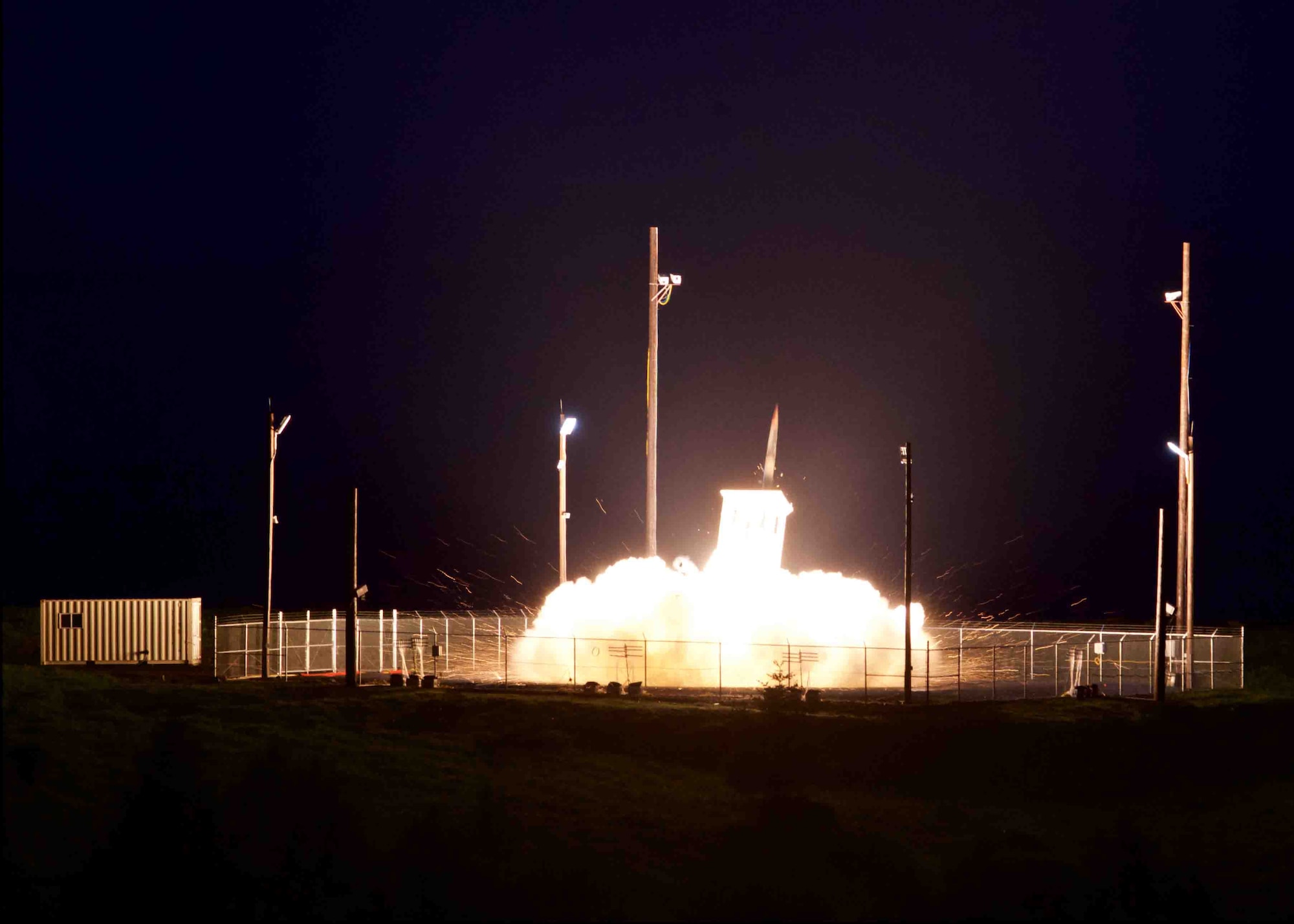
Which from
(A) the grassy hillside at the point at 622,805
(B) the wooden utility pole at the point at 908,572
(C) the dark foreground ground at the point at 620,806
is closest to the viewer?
(C) the dark foreground ground at the point at 620,806

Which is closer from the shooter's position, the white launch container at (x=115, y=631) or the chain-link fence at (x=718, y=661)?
the chain-link fence at (x=718, y=661)

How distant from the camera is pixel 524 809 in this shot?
24734 mm

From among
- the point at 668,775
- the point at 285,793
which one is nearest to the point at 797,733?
the point at 668,775

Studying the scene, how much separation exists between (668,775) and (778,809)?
898 centimetres

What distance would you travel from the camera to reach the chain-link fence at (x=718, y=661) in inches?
1734

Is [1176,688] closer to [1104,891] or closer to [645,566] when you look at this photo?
[645,566]

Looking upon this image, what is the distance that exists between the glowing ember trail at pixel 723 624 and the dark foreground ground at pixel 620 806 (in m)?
6.71

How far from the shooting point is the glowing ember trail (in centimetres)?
4478

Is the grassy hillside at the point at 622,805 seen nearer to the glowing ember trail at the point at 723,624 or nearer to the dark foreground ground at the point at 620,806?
the dark foreground ground at the point at 620,806

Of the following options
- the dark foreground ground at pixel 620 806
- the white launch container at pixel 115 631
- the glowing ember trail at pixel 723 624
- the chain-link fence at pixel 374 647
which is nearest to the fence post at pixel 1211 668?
the dark foreground ground at pixel 620 806

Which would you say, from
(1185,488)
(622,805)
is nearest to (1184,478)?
(1185,488)

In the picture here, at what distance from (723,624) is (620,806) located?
1996 centimetres

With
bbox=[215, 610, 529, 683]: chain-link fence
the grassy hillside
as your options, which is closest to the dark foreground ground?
the grassy hillside

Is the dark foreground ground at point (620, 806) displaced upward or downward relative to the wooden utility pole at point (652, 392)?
downward
